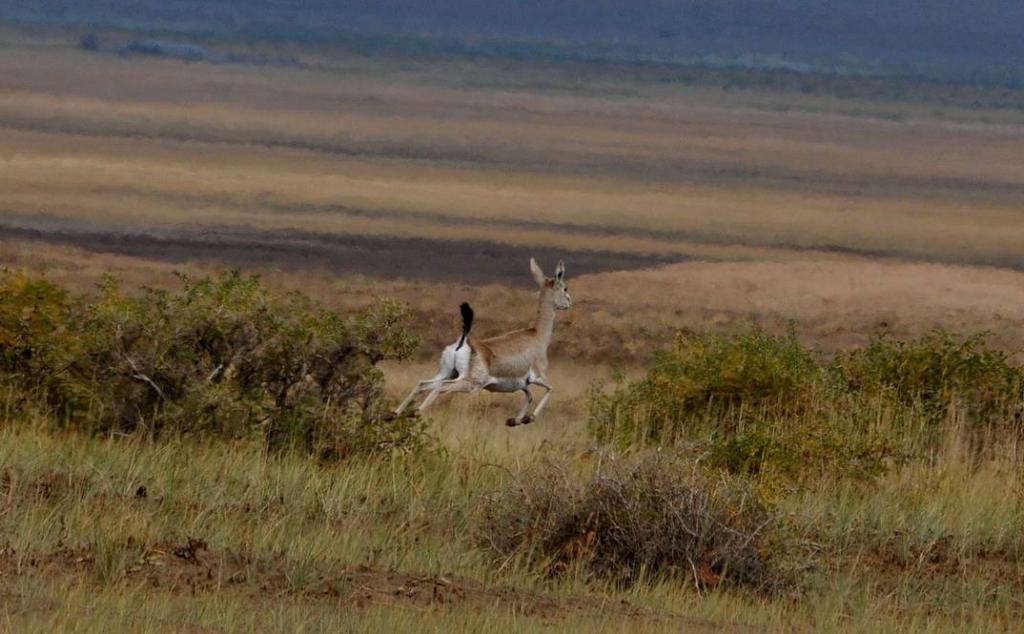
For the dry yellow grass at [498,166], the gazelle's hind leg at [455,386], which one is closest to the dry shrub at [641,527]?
the gazelle's hind leg at [455,386]

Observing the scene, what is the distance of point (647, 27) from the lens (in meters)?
142

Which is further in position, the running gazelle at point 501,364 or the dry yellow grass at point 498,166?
the dry yellow grass at point 498,166

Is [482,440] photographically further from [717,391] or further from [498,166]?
[498,166]

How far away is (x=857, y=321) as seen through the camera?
27.0 metres

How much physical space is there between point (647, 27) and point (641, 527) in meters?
135

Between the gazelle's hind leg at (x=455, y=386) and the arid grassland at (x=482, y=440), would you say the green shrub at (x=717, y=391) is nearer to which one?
the arid grassland at (x=482, y=440)

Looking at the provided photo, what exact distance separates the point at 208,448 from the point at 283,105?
55916 mm

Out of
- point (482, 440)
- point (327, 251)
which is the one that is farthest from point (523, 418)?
point (327, 251)

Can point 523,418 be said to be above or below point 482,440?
below

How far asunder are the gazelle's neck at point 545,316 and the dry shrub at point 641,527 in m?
8.97

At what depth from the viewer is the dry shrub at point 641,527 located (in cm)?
893

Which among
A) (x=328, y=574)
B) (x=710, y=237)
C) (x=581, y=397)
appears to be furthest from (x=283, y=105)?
(x=328, y=574)

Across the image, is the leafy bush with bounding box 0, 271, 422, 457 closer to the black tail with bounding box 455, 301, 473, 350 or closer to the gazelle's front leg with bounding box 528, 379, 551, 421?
the black tail with bounding box 455, 301, 473, 350

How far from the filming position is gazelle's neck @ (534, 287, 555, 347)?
1822 centimetres
